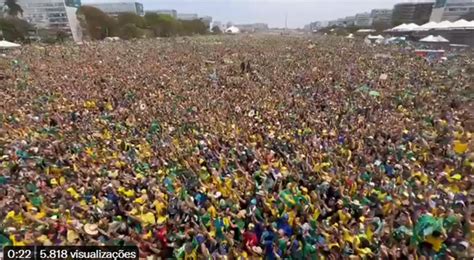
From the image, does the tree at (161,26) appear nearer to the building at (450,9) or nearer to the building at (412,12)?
the building at (412,12)

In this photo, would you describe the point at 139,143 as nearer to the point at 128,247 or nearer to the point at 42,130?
the point at 42,130

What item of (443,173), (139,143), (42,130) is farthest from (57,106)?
(443,173)

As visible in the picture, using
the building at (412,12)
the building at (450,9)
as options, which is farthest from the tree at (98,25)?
the building at (412,12)

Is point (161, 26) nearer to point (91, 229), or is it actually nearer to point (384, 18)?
point (91, 229)

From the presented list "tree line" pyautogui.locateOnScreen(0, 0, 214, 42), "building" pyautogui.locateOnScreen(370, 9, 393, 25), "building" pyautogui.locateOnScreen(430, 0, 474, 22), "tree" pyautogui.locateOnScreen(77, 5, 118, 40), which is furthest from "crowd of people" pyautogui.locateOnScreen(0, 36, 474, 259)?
"building" pyautogui.locateOnScreen(370, 9, 393, 25)

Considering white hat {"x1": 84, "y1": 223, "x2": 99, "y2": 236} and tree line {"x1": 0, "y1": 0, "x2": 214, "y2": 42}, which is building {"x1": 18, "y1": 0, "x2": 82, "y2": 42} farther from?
white hat {"x1": 84, "y1": 223, "x2": 99, "y2": 236}

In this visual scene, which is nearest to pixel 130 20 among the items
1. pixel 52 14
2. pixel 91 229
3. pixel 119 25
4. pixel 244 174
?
pixel 119 25
